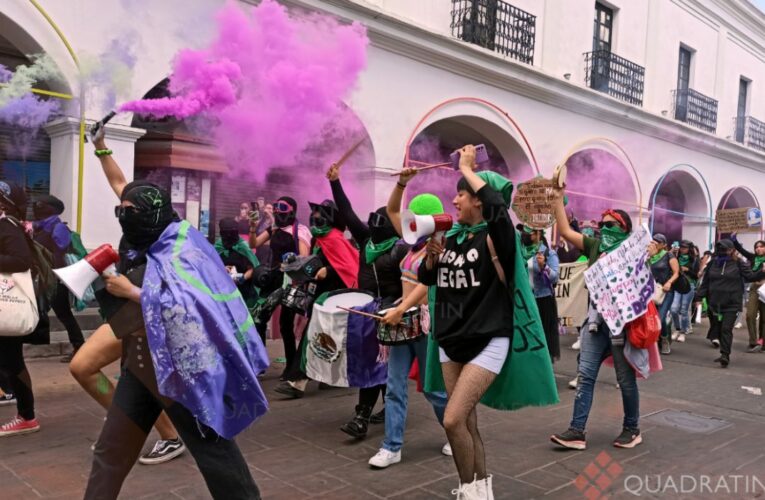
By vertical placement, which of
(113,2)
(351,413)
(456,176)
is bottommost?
(351,413)

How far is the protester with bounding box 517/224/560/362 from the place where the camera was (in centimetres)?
642

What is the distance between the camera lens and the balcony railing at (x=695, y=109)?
16828 mm

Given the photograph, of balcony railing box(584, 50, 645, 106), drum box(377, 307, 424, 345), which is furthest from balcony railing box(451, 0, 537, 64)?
drum box(377, 307, 424, 345)

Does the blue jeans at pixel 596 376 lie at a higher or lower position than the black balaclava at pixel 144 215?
lower

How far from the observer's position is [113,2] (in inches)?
278

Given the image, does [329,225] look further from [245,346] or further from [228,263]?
[245,346]

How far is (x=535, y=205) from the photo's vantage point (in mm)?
6746

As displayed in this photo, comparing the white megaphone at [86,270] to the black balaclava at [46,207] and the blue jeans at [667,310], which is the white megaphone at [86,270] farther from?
the blue jeans at [667,310]

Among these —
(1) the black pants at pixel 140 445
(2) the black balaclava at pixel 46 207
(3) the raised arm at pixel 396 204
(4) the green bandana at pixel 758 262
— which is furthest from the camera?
(4) the green bandana at pixel 758 262

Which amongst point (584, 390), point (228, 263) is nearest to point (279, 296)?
point (228, 263)

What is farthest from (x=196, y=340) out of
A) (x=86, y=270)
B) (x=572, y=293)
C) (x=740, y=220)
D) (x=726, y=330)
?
(x=740, y=220)

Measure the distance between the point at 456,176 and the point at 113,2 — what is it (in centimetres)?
731

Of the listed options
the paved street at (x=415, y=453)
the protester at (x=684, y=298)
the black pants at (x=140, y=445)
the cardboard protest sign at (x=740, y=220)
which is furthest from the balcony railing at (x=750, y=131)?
the black pants at (x=140, y=445)

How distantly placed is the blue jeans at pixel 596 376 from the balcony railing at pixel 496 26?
8049mm
